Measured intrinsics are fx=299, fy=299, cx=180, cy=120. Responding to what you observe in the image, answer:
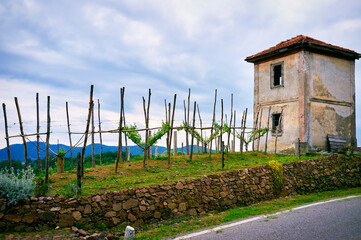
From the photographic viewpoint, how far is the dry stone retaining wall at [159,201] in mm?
8227

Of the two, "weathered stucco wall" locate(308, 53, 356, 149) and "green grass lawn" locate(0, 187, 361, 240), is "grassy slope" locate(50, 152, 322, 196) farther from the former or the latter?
"weathered stucco wall" locate(308, 53, 356, 149)

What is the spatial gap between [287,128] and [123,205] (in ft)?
47.1

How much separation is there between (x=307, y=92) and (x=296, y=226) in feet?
44.0

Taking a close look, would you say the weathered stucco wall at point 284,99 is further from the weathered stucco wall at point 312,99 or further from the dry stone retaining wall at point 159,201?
the dry stone retaining wall at point 159,201

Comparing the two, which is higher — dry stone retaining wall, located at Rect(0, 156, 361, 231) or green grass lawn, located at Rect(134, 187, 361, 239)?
dry stone retaining wall, located at Rect(0, 156, 361, 231)

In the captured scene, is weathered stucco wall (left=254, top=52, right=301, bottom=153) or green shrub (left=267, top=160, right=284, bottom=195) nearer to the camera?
green shrub (left=267, top=160, right=284, bottom=195)

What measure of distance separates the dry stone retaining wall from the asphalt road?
208 cm

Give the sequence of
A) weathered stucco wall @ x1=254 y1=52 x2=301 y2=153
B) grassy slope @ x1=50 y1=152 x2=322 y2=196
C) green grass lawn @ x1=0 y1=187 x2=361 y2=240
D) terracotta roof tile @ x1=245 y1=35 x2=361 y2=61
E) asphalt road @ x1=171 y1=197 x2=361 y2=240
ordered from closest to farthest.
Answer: asphalt road @ x1=171 y1=197 x2=361 y2=240
green grass lawn @ x1=0 y1=187 x2=361 y2=240
grassy slope @ x1=50 y1=152 x2=322 y2=196
terracotta roof tile @ x1=245 y1=35 x2=361 y2=61
weathered stucco wall @ x1=254 y1=52 x2=301 y2=153

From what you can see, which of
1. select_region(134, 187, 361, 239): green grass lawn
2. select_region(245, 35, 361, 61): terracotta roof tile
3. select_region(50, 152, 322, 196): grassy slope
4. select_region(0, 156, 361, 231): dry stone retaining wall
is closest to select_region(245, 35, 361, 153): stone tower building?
select_region(245, 35, 361, 61): terracotta roof tile

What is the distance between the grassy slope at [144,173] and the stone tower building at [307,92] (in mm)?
3003

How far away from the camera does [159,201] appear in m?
9.63

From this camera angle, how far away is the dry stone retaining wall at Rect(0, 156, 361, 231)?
8.23 metres

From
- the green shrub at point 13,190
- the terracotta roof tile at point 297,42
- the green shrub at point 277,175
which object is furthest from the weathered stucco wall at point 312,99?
the green shrub at point 13,190

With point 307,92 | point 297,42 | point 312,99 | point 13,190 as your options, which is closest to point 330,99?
point 312,99
